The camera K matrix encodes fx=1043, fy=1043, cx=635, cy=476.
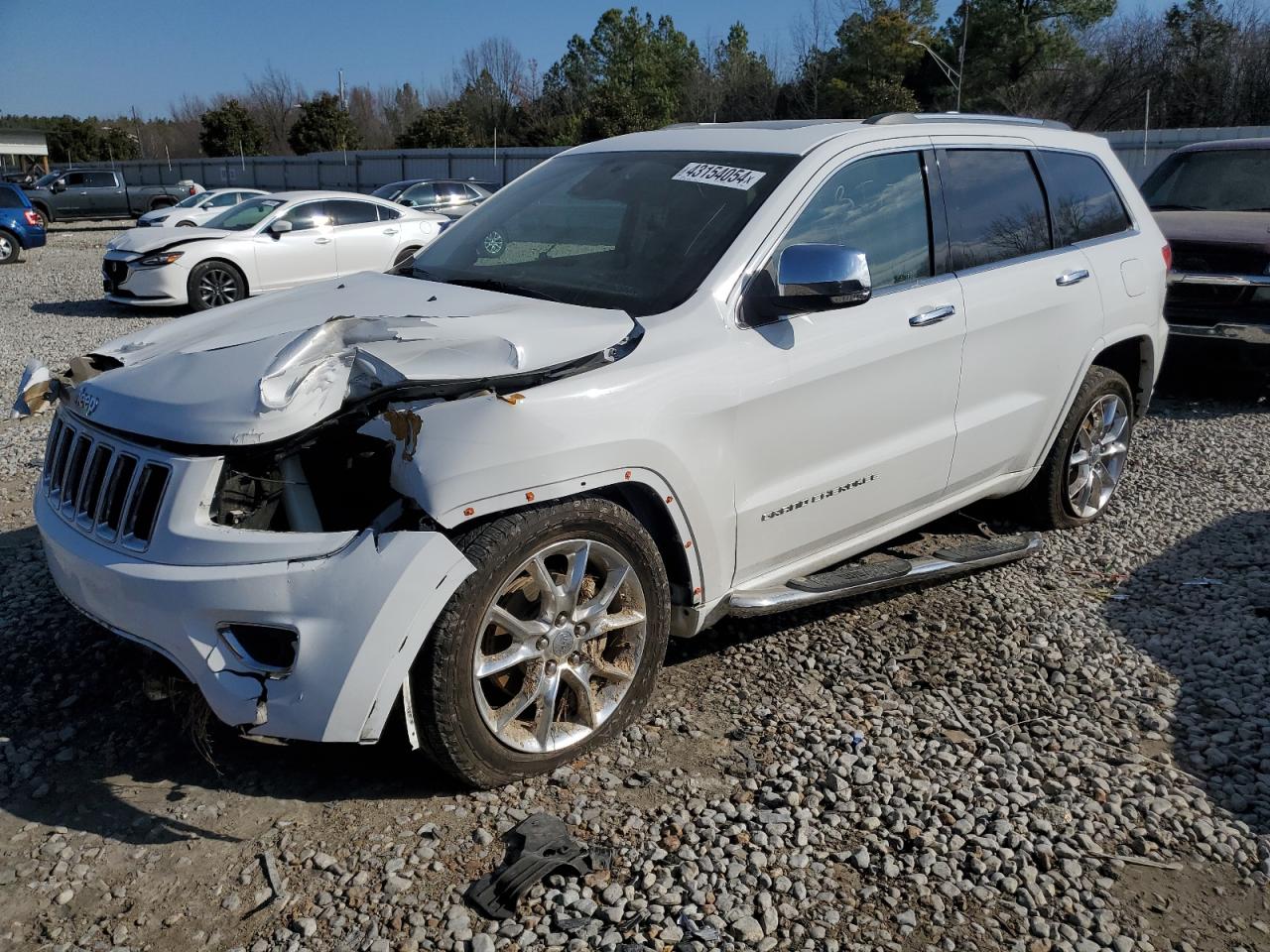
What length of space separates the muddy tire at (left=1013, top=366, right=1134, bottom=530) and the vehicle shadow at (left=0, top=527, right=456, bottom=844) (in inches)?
136

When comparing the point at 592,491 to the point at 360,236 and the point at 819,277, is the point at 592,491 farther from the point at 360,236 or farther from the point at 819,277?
the point at 360,236

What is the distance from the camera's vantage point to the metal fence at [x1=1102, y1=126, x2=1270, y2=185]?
85.3 feet

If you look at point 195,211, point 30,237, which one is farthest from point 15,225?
point 195,211

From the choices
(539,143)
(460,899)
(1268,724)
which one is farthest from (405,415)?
(539,143)

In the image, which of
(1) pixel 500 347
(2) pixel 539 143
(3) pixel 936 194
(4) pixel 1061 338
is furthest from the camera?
(2) pixel 539 143

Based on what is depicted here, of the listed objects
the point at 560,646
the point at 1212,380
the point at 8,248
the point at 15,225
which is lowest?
the point at 1212,380

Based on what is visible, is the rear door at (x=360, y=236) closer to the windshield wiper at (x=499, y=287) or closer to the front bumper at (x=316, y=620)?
the windshield wiper at (x=499, y=287)

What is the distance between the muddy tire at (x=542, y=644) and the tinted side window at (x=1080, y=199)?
116 inches

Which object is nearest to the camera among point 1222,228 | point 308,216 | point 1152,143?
point 1222,228

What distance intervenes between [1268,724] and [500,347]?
2.92m

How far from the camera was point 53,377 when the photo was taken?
340cm

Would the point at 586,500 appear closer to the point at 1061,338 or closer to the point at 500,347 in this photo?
the point at 500,347

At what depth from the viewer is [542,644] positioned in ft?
10.2

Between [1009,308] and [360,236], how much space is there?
38.5 feet
